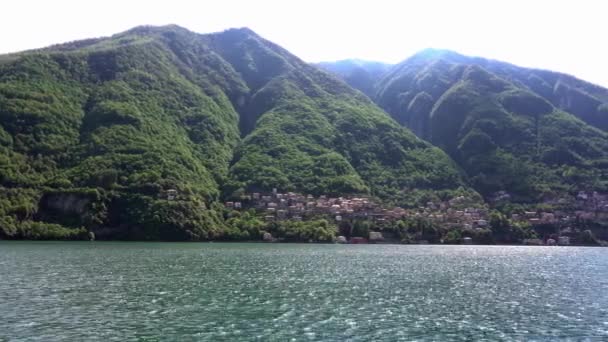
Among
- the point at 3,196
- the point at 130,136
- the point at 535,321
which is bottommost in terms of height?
the point at 535,321

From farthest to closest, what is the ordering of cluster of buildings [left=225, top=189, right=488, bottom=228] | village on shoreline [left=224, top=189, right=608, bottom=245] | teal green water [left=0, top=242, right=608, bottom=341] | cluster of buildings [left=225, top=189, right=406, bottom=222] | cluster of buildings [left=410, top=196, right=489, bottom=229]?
cluster of buildings [left=410, top=196, right=489, bottom=229], cluster of buildings [left=225, top=189, right=488, bottom=228], cluster of buildings [left=225, top=189, right=406, bottom=222], village on shoreline [left=224, top=189, right=608, bottom=245], teal green water [left=0, top=242, right=608, bottom=341]

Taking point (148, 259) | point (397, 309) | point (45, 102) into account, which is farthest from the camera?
point (45, 102)

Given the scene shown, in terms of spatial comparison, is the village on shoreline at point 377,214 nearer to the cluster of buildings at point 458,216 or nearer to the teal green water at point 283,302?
the cluster of buildings at point 458,216

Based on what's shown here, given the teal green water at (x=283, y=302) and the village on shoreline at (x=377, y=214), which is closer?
the teal green water at (x=283, y=302)

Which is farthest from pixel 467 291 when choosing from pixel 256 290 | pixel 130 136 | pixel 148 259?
pixel 130 136

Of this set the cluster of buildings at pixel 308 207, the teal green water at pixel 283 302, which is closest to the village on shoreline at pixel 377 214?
the cluster of buildings at pixel 308 207

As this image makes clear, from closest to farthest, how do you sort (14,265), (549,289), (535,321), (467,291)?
(535,321) < (467,291) < (549,289) < (14,265)

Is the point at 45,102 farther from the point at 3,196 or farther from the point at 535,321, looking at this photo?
the point at 535,321

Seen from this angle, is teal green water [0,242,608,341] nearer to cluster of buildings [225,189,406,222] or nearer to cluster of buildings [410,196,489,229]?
cluster of buildings [225,189,406,222]

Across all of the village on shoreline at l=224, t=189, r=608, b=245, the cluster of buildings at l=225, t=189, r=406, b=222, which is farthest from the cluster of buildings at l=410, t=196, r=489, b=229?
the cluster of buildings at l=225, t=189, r=406, b=222
